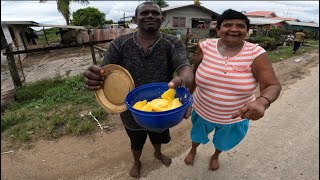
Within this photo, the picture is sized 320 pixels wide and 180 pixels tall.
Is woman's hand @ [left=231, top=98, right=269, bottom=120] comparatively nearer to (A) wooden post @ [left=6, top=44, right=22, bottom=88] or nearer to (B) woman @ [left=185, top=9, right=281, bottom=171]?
(B) woman @ [left=185, top=9, right=281, bottom=171]

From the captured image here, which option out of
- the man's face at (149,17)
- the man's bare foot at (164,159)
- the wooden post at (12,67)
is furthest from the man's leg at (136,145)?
the wooden post at (12,67)

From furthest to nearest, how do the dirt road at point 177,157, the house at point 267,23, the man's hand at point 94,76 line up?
1. the house at point 267,23
2. the dirt road at point 177,157
3. the man's hand at point 94,76

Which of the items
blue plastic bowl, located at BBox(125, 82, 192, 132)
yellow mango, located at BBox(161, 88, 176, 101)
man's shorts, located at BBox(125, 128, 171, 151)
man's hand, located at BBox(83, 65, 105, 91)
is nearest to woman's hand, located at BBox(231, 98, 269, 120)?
blue plastic bowl, located at BBox(125, 82, 192, 132)

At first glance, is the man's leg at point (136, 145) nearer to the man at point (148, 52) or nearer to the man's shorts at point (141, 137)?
the man's shorts at point (141, 137)

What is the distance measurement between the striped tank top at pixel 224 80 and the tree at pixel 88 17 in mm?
26326

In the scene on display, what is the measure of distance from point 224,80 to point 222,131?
0.70m

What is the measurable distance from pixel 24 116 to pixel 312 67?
28.8ft

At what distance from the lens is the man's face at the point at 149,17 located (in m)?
2.07

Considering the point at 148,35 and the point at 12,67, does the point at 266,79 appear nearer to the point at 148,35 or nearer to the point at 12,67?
the point at 148,35

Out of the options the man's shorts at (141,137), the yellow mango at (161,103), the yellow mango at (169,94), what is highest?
the yellow mango at (169,94)

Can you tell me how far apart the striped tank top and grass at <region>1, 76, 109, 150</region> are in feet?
7.01

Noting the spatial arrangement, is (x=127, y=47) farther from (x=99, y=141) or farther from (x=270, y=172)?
(x=270, y=172)

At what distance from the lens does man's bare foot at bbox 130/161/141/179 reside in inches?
114

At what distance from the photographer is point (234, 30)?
2.08m
